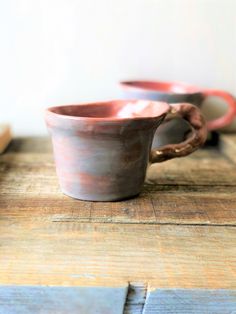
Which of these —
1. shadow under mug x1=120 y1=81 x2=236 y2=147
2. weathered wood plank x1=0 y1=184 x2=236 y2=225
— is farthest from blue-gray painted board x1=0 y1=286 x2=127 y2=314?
shadow under mug x1=120 y1=81 x2=236 y2=147

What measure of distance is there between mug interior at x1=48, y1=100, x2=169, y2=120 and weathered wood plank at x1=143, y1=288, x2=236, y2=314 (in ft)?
0.79

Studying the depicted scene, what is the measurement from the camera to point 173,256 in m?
0.33

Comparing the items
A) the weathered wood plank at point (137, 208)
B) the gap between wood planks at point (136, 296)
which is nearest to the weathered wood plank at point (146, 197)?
the weathered wood plank at point (137, 208)

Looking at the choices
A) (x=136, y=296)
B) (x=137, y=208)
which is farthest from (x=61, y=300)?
(x=137, y=208)

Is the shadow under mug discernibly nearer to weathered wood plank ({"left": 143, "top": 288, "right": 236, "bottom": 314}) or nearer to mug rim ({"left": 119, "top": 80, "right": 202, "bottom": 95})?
mug rim ({"left": 119, "top": 80, "right": 202, "bottom": 95})

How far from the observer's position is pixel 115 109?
55 cm

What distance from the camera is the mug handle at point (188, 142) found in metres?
0.49

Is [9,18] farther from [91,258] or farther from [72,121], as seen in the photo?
[91,258]

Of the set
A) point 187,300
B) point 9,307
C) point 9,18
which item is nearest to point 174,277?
point 187,300

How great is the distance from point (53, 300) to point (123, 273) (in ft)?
0.18

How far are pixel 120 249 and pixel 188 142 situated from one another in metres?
0.20

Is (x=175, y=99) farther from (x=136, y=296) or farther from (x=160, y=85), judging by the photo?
(x=136, y=296)

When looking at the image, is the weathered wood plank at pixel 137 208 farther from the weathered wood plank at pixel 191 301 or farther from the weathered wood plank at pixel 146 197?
the weathered wood plank at pixel 191 301

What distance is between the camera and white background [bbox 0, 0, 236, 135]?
2.30ft
